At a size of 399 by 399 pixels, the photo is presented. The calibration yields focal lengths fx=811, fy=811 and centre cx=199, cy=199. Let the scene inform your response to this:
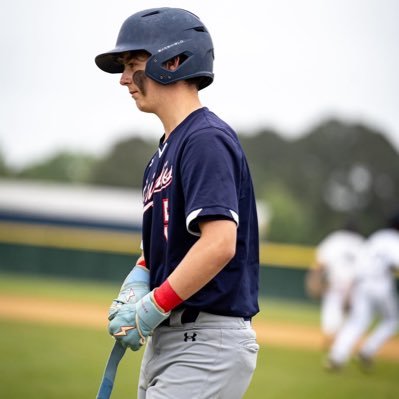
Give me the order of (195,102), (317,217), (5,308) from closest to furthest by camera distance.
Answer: (195,102)
(5,308)
(317,217)

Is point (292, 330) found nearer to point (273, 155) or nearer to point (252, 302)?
point (252, 302)

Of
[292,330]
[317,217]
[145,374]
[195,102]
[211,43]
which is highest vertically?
[211,43]

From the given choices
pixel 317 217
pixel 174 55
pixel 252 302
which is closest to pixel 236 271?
pixel 252 302

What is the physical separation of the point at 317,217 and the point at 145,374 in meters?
52.4

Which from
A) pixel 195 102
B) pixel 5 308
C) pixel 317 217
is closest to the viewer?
pixel 195 102

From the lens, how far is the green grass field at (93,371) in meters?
7.48

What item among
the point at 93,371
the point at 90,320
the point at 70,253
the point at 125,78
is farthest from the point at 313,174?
the point at 125,78

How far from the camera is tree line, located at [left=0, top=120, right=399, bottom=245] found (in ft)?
176

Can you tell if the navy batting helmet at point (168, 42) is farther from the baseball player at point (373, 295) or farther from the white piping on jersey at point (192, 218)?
the baseball player at point (373, 295)

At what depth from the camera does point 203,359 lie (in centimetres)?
305

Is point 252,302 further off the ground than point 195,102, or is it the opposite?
point 195,102

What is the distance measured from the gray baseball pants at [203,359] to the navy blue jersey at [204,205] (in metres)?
0.08

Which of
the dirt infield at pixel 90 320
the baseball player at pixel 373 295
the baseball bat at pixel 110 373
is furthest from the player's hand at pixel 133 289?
the dirt infield at pixel 90 320

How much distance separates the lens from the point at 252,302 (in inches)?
124
